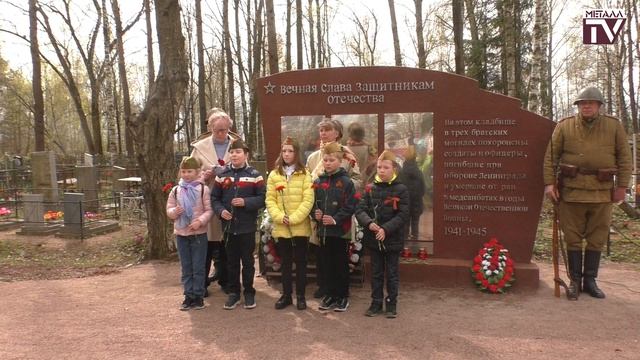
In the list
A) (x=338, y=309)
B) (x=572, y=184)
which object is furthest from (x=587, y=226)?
(x=338, y=309)

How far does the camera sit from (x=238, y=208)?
4.73 metres

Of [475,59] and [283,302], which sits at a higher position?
[475,59]

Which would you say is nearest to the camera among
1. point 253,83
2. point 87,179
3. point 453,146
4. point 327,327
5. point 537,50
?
point 327,327

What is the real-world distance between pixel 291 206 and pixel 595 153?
124 inches

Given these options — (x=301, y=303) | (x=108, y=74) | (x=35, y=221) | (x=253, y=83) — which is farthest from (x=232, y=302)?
(x=108, y=74)

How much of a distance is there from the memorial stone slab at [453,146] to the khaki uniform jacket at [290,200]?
1.45m

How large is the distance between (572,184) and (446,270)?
161cm

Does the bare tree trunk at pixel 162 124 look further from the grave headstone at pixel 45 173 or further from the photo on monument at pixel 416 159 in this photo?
the grave headstone at pixel 45 173

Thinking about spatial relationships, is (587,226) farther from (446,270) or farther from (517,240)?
(446,270)

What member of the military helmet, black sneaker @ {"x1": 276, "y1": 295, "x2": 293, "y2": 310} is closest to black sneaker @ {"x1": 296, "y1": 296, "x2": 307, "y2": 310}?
black sneaker @ {"x1": 276, "y1": 295, "x2": 293, "y2": 310}

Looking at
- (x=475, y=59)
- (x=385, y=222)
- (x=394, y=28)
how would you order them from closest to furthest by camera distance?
(x=385, y=222) → (x=475, y=59) → (x=394, y=28)

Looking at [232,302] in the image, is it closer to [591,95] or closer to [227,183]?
[227,183]

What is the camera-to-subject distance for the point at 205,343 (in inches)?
156

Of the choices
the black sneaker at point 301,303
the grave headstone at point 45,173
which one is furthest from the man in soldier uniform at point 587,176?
the grave headstone at point 45,173
